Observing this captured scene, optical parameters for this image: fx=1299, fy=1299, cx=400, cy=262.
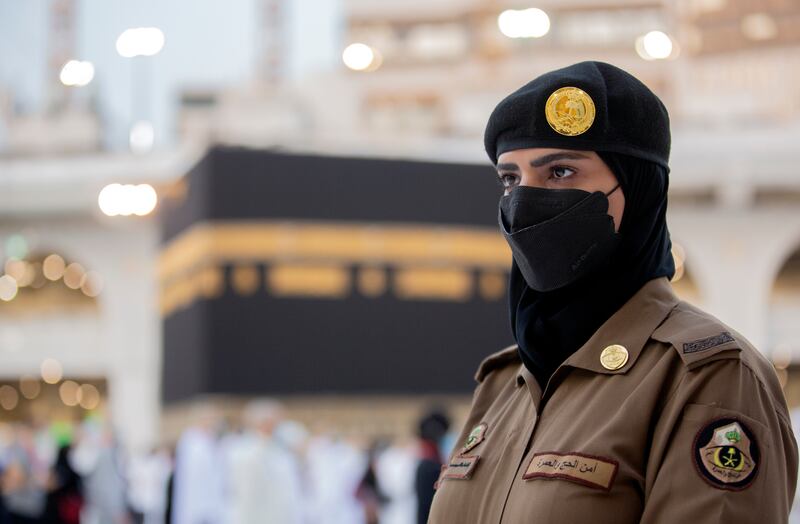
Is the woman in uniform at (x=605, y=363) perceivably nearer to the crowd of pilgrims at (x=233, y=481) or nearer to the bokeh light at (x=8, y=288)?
the crowd of pilgrims at (x=233, y=481)

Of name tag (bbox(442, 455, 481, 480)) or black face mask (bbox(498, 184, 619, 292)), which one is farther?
name tag (bbox(442, 455, 481, 480))

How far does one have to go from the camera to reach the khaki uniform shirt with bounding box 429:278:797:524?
1.35m

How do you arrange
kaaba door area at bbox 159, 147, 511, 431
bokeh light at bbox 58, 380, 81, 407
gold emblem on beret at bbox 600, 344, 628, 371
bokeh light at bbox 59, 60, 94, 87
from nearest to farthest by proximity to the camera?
gold emblem on beret at bbox 600, 344, 628, 371
kaaba door area at bbox 159, 147, 511, 431
bokeh light at bbox 59, 60, 94, 87
bokeh light at bbox 58, 380, 81, 407

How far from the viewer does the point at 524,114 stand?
164cm

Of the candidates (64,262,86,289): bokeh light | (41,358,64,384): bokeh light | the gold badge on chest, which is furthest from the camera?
(64,262,86,289): bokeh light

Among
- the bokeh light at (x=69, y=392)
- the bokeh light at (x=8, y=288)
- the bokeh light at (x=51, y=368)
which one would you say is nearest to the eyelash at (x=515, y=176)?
the bokeh light at (x=51, y=368)

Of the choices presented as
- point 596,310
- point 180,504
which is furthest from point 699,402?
point 180,504

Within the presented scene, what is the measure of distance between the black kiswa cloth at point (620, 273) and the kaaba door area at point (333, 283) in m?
17.6

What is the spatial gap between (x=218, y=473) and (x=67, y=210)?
23.9 meters

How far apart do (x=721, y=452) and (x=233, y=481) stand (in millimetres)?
8683

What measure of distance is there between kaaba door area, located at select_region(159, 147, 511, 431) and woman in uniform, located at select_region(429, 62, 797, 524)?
17.5 meters

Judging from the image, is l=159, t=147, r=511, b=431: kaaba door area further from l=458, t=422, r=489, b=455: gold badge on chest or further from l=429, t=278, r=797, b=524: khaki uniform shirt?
l=429, t=278, r=797, b=524: khaki uniform shirt

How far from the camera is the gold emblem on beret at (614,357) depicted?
151cm

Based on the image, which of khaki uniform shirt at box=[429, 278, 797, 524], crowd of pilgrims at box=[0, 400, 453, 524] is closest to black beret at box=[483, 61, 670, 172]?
khaki uniform shirt at box=[429, 278, 797, 524]
